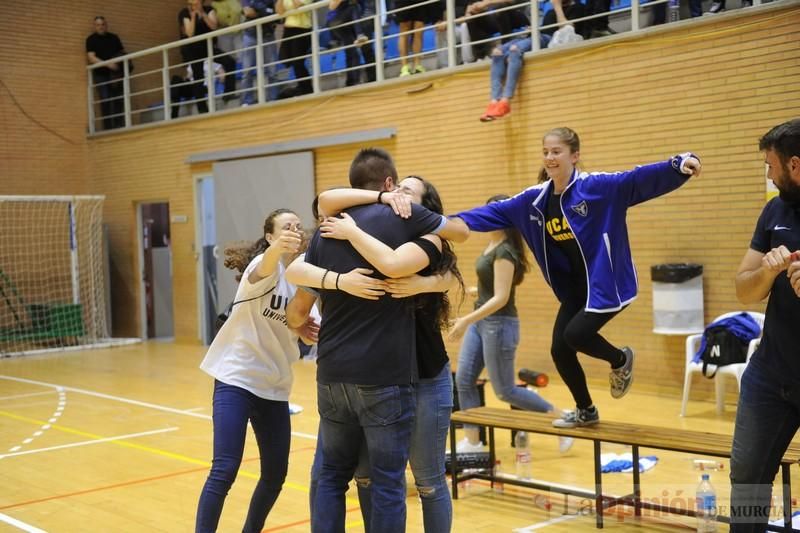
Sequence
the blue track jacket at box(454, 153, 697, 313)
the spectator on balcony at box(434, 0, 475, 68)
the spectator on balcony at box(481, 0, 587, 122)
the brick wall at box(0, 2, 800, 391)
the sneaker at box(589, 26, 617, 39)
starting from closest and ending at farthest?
the blue track jacket at box(454, 153, 697, 313) → the brick wall at box(0, 2, 800, 391) → the sneaker at box(589, 26, 617, 39) → the spectator on balcony at box(481, 0, 587, 122) → the spectator on balcony at box(434, 0, 475, 68)

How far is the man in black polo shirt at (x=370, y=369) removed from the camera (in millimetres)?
3418

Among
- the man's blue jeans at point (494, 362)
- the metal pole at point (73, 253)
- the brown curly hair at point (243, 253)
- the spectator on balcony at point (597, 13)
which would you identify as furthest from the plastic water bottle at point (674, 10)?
the metal pole at point (73, 253)

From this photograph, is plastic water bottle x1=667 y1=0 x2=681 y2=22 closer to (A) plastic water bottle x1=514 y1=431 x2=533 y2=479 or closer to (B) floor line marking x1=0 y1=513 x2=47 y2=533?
(A) plastic water bottle x1=514 y1=431 x2=533 y2=479

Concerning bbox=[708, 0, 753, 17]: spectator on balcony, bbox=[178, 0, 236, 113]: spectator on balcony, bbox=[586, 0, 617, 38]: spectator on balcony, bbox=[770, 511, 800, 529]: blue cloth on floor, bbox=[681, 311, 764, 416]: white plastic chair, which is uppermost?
bbox=[178, 0, 236, 113]: spectator on balcony

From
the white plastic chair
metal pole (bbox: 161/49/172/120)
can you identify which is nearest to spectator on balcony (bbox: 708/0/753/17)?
the white plastic chair

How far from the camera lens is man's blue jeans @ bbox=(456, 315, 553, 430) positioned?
673 centimetres

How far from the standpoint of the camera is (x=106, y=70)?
59.1 feet

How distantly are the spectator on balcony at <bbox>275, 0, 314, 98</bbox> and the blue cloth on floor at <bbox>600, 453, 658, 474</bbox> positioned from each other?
9.09 metres

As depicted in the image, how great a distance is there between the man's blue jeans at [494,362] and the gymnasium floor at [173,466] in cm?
53

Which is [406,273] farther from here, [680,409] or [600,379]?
[600,379]

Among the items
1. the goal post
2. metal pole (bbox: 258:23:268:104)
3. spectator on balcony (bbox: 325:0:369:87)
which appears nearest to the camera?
spectator on balcony (bbox: 325:0:369:87)

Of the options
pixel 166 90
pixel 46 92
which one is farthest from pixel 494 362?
pixel 46 92

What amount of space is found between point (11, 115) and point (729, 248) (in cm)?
1357

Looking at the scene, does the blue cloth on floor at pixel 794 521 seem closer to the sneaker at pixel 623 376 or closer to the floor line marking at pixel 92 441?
the sneaker at pixel 623 376
